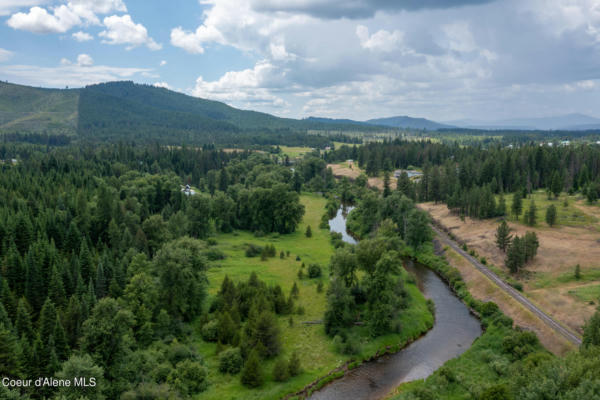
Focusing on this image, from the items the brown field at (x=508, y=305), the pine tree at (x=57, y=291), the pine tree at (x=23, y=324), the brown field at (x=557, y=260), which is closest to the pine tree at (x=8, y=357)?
the pine tree at (x=23, y=324)

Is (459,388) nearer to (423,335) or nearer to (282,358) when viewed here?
(423,335)

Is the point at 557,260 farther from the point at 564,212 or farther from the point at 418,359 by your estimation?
the point at 418,359

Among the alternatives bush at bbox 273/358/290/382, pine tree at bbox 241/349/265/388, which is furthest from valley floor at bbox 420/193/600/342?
pine tree at bbox 241/349/265/388

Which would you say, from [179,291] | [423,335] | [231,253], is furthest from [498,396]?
[231,253]

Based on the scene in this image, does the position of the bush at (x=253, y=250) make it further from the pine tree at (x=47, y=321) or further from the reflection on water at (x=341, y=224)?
the pine tree at (x=47, y=321)

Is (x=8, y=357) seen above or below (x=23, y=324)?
above

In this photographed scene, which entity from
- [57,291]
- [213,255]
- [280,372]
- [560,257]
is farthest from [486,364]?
[213,255]

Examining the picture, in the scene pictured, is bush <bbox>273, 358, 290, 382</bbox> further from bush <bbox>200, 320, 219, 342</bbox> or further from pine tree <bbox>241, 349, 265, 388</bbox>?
bush <bbox>200, 320, 219, 342</bbox>

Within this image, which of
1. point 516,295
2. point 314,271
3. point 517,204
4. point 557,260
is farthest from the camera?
point 517,204
